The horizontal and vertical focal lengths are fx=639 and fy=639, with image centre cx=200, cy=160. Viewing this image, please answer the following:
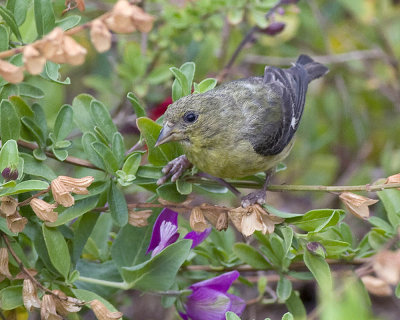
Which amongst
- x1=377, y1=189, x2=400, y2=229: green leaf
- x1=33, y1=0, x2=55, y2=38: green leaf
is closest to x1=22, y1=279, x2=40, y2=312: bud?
x1=33, y1=0, x2=55, y2=38: green leaf

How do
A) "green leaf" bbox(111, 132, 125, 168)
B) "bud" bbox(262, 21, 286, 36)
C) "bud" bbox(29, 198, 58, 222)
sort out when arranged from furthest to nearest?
"bud" bbox(262, 21, 286, 36)
"green leaf" bbox(111, 132, 125, 168)
"bud" bbox(29, 198, 58, 222)

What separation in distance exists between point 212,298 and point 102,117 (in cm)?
73

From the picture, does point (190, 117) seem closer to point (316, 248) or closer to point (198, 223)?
point (198, 223)

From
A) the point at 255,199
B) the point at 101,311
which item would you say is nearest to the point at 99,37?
the point at 101,311

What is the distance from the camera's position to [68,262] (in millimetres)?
2012

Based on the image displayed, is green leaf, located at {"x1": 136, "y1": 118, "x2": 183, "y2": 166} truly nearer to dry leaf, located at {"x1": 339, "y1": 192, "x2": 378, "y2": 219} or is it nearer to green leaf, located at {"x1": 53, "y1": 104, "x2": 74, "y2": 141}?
green leaf, located at {"x1": 53, "y1": 104, "x2": 74, "y2": 141}

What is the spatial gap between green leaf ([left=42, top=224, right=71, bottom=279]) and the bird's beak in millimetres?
459

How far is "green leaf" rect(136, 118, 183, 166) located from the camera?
2.12 meters

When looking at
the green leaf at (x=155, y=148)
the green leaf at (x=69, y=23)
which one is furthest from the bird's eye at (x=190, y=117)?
the green leaf at (x=69, y=23)

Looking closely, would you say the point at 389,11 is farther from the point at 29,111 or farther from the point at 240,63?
the point at 29,111

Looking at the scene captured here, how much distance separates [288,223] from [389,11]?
3.19 metres

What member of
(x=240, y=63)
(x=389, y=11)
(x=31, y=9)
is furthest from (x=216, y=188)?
(x=389, y=11)

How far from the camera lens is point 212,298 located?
7.11ft

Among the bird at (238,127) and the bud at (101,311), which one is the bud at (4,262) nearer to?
the bud at (101,311)
